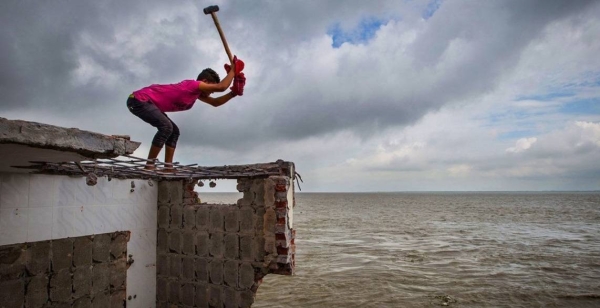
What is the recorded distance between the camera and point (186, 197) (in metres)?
6.53

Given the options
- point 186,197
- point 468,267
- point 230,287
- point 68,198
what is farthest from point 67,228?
point 468,267

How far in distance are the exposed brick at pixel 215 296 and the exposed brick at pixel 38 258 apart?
2.44m

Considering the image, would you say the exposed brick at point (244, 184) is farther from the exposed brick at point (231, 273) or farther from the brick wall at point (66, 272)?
the brick wall at point (66, 272)

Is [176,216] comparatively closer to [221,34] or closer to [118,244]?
[118,244]

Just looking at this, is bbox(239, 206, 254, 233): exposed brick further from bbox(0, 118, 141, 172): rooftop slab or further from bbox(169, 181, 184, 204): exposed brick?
bbox(0, 118, 141, 172): rooftop slab

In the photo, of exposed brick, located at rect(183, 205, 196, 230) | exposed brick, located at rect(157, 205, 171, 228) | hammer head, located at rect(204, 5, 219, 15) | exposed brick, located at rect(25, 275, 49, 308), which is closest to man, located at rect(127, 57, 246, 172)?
hammer head, located at rect(204, 5, 219, 15)

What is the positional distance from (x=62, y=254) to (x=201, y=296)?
2304 millimetres

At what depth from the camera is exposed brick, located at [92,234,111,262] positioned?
5.51 meters

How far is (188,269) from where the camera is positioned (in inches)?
252

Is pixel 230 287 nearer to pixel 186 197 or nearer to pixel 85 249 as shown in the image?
pixel 186 197

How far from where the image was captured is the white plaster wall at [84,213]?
4.54 m

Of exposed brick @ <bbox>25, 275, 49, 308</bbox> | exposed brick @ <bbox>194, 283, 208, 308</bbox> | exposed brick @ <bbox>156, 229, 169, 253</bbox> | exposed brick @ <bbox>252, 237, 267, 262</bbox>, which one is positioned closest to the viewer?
exposed brick @ <bbox>25, 275, 49, 308</bbox>

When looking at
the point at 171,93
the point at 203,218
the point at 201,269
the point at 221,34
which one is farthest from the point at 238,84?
the point at 201,269

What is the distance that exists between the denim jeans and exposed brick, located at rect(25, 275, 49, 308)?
7.64ft
